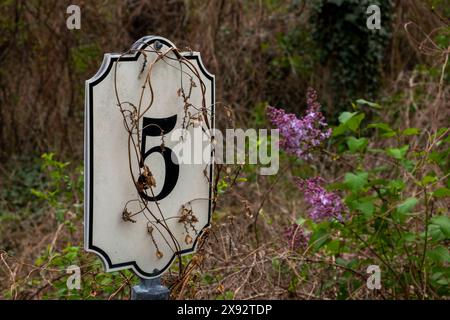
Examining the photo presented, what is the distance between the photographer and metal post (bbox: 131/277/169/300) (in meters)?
1.80

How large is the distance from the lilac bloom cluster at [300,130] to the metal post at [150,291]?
1329 millimetres

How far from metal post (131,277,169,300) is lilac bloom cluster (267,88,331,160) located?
1329 millimetres

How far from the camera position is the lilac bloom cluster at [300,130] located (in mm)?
3023

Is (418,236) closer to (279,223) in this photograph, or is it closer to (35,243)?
(279,223)

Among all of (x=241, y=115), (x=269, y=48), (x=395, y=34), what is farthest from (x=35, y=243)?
(x=395, y=34)

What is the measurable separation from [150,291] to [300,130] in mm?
1408

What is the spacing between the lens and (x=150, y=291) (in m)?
1.81

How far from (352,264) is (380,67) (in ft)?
15.0
